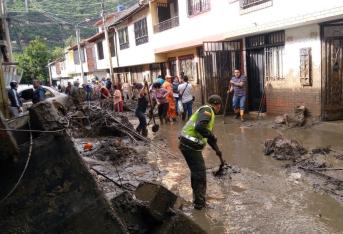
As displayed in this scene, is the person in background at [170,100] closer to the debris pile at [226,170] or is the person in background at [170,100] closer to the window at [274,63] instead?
the window at [274,63]

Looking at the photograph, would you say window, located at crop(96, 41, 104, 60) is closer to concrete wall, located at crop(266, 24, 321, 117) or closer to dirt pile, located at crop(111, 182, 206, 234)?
concrete wall, located at crop(266, 24, 321, 117)

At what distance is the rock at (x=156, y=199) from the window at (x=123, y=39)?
23413mm

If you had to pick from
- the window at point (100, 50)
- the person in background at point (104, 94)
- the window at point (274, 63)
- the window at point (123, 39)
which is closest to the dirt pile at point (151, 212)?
the window at point (274, 63)

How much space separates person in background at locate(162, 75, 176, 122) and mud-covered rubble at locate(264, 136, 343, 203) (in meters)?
5.36

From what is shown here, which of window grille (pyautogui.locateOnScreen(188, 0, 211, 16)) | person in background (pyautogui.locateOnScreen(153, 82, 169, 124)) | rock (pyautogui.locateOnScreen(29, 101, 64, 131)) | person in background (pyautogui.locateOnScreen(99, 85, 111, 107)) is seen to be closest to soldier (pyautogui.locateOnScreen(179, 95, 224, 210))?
rock (pyautogui.locateOnScreen(29, 101, 64, 131))

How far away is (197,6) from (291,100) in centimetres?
657

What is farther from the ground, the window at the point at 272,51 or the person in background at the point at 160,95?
the window at the point at 272,51

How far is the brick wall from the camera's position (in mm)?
10898

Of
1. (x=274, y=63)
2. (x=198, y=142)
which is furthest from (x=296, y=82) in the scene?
(x=198, y=142)

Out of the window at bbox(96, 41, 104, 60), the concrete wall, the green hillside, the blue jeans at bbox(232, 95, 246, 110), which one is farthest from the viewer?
the window at bbox(96, 41, 104, 60)

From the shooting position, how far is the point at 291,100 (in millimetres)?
11945

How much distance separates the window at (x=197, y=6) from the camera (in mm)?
15400

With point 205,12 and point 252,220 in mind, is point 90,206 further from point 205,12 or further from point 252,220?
point 205,12

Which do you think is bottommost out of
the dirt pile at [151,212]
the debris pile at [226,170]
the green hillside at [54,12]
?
the debris pile at [226,170]
